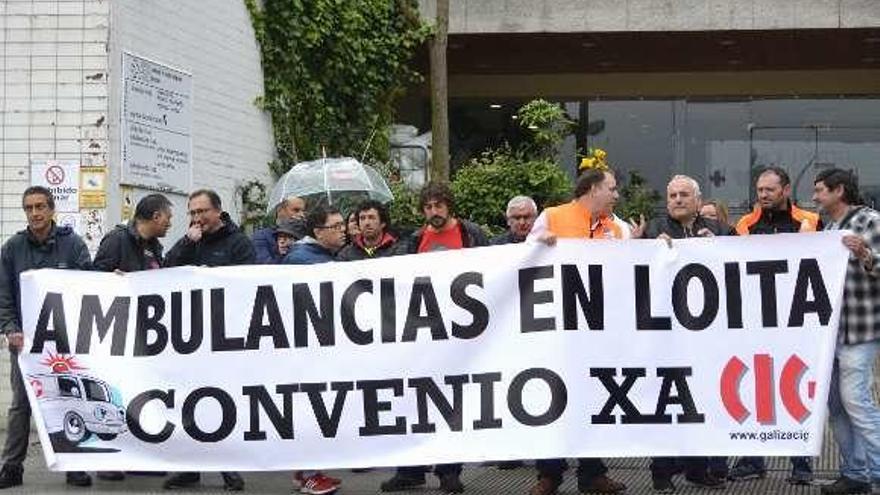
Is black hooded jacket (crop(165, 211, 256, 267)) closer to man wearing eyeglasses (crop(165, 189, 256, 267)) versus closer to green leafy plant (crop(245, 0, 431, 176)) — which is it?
man wearing eyeglasses (crop(165, 189, 256, 267))

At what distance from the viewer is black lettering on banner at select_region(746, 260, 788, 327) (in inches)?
310

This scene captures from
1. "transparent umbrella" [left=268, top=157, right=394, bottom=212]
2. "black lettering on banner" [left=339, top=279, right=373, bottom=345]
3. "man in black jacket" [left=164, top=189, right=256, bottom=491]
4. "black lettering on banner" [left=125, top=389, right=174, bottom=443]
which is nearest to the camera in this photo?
"black lettering on banner" [left=339, top=279, right=373, bottom=345]

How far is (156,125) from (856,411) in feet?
23.7

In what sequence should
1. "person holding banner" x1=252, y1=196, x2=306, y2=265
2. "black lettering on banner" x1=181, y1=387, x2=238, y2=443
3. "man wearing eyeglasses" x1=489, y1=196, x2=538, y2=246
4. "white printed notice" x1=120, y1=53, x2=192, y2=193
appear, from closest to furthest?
1. "black lettering on banner" x1=181, y1=387, x2=238, y2=443
2. "man wearing eyeglasses" x1=489, y1=196, x2=538, y2=246
3. "person holding banner" x1=252, y1=196, x2=306, y2=265
4. "white printed notice" x1=120, y1=53, x2=192, y2=193

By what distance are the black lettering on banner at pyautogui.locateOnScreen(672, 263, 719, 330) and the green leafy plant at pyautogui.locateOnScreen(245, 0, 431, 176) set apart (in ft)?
25.8

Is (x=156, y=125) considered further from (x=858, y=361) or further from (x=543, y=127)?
(x=543, y=127)

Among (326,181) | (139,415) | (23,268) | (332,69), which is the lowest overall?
(139,415)

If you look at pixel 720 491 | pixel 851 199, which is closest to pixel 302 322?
pixel 720 491

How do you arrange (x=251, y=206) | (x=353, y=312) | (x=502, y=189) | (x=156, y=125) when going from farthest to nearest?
(x=502, y=189) < (x=251, y=206) < (x=156, y=125) < (x=353, y=312)

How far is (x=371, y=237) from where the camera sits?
9.15 meters

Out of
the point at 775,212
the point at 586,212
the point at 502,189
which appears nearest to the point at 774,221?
the point at 775,212

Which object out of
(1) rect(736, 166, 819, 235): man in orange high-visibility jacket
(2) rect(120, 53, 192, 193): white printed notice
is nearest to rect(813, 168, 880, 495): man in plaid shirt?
(1) rect(736, 166, 819, 235): man in orange high-visibility jacket

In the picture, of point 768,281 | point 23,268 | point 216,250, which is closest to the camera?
point 768,281

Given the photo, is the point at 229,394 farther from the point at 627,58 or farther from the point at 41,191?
the point at 627,58
